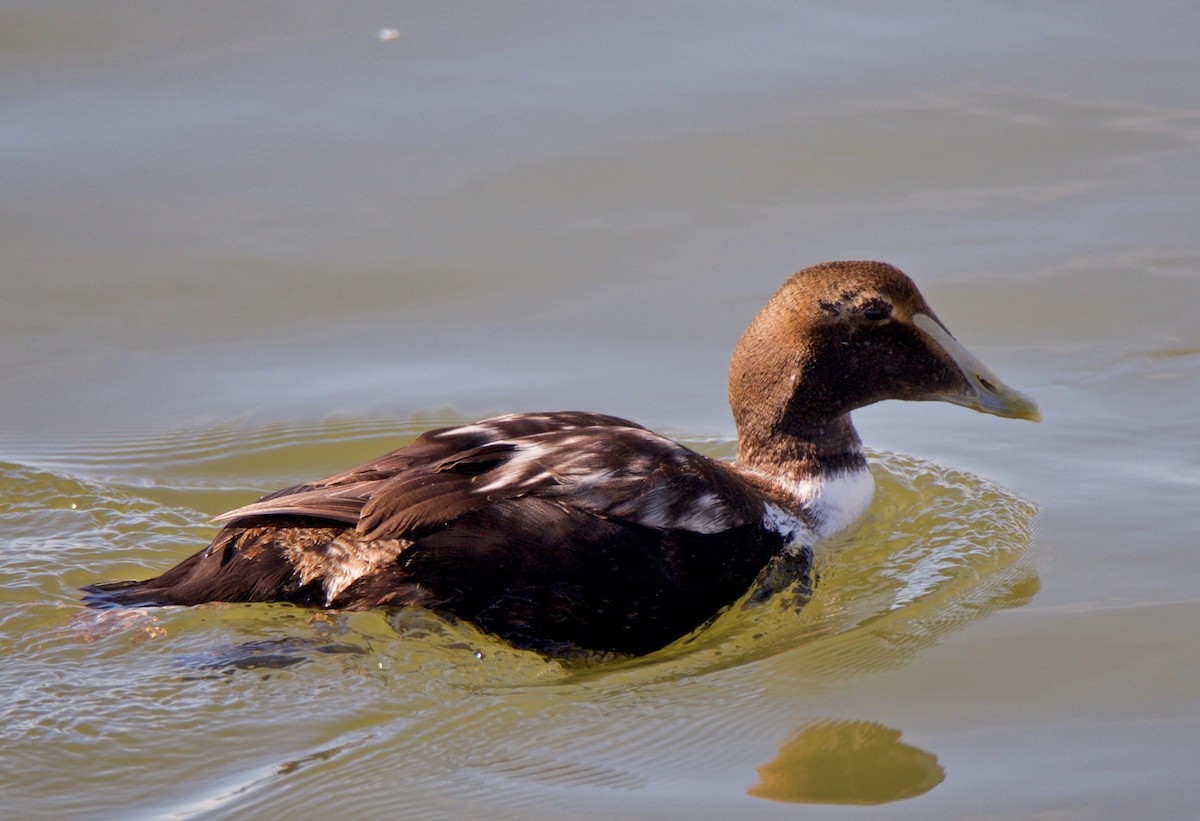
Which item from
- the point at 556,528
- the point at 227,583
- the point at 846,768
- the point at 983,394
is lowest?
the point at 846,768

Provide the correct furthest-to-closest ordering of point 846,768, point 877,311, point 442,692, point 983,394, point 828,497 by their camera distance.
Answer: point 983,394, point 828,497, point 877,311, point 442,692, point 846,768

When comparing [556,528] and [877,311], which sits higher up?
[877,311]

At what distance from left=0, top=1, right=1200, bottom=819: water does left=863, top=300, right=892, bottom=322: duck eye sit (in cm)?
87

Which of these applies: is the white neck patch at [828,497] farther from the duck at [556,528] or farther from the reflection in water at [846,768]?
the reflection in water at [846,768]

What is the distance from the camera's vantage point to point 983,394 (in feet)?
19.6

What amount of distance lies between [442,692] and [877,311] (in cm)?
210

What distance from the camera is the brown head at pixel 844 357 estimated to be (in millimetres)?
5746

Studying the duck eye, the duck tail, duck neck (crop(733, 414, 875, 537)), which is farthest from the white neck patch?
the duck tail

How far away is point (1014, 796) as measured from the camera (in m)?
4.28

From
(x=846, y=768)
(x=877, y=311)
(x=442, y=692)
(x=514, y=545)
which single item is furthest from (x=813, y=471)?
(x=442, y=692)

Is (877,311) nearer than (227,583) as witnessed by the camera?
No

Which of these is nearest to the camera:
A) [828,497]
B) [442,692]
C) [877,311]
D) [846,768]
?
[846,768]

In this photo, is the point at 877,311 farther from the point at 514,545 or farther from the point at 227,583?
the point at 227,583

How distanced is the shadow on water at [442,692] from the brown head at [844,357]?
528 millimetres
